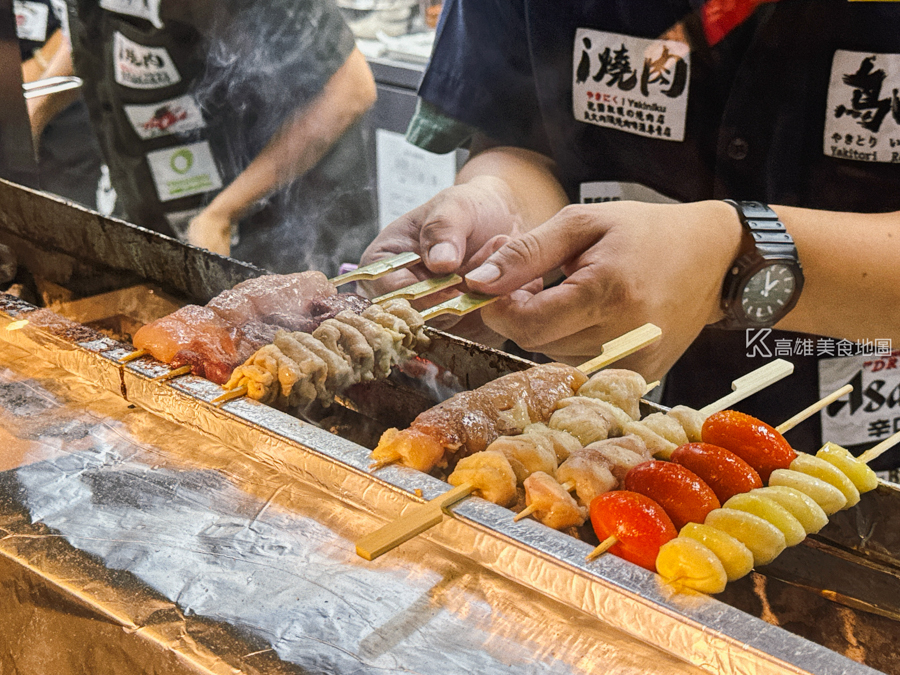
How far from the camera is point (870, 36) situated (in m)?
2.54

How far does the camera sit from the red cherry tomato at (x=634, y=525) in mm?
1539

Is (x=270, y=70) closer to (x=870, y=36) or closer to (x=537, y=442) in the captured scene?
(x=870, y=36)

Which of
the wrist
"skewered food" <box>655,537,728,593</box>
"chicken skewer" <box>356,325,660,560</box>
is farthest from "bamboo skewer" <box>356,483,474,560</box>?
the wrist

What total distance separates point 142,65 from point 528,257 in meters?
3.30

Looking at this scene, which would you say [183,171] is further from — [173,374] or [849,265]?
[849,265]

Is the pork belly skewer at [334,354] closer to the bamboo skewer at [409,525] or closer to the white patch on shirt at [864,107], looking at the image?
the bamboo skewer at [409,525]

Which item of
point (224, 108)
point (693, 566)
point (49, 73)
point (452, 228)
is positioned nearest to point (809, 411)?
point (693, 566)

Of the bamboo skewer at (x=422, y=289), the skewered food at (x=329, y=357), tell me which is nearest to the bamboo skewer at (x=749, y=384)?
the skewered food at (x=329, y=357)

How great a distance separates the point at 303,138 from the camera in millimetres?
4988

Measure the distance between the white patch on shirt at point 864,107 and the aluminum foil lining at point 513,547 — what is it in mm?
1873

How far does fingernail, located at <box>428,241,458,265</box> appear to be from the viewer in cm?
277

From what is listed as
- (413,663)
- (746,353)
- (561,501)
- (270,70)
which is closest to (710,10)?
(746,353)

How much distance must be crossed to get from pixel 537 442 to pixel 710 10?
5.90 feet

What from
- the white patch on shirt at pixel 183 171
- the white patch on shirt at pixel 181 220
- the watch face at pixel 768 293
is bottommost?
the white patch on shirt at pixel 181 220
